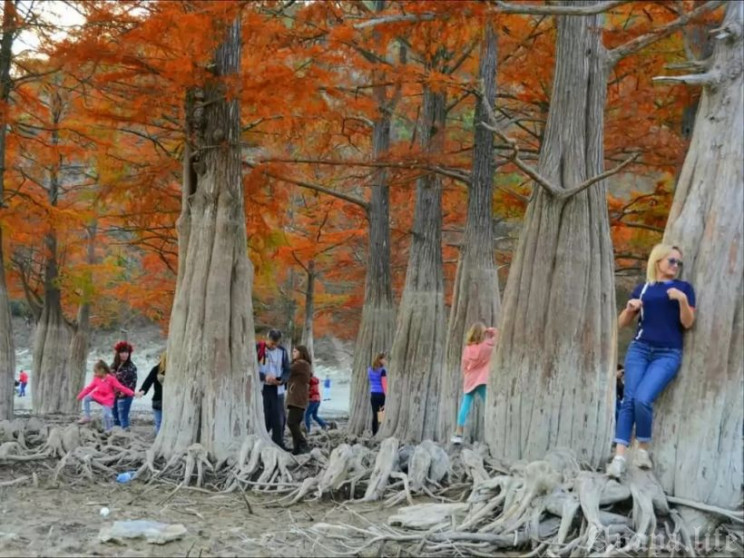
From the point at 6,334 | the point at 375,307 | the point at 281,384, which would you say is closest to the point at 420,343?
the point at 375,307

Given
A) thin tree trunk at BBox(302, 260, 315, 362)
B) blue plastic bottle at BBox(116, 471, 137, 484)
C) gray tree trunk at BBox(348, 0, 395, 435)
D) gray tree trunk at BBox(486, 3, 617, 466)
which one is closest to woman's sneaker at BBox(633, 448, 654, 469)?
gray tree trunk at BBox(486, 3, 617, 466)

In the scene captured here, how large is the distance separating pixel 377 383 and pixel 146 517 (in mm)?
9192

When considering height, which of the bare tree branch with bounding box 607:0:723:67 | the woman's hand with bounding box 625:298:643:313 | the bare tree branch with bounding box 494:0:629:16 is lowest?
the woman's hand with bounding box 625:298:643:313

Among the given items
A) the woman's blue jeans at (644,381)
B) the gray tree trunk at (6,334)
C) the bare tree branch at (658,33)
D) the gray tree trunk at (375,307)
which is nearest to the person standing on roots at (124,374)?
the gray tree trunk at (6,334)

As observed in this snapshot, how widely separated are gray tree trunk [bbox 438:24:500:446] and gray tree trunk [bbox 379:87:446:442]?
101 cm

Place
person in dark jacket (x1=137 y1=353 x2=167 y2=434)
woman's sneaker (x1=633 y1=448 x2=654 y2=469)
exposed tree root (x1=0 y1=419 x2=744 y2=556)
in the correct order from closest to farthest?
1. exposed tree root (x1=0 y1=419 x2=744 y2=556)
2. woman's sneaker (x1=633 y1=448 x2=654 y2=469)
3. person in dark jacket (x1=137 y1=353 x2=167 y2=434)

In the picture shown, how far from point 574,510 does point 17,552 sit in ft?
12.9

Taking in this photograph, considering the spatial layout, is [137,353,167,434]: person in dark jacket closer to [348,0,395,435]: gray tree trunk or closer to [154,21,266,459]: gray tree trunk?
[154,21,266,459]: gray tree trunk

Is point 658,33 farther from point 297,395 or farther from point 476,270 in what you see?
point 297,395

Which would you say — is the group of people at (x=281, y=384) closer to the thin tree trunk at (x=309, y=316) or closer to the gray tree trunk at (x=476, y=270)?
the gray tree trunk at (x=476, y=270)

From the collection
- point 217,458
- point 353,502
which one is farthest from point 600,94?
point 217,458

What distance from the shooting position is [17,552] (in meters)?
6.23

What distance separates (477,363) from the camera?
10789mm

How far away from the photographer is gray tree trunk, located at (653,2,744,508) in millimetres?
6195
